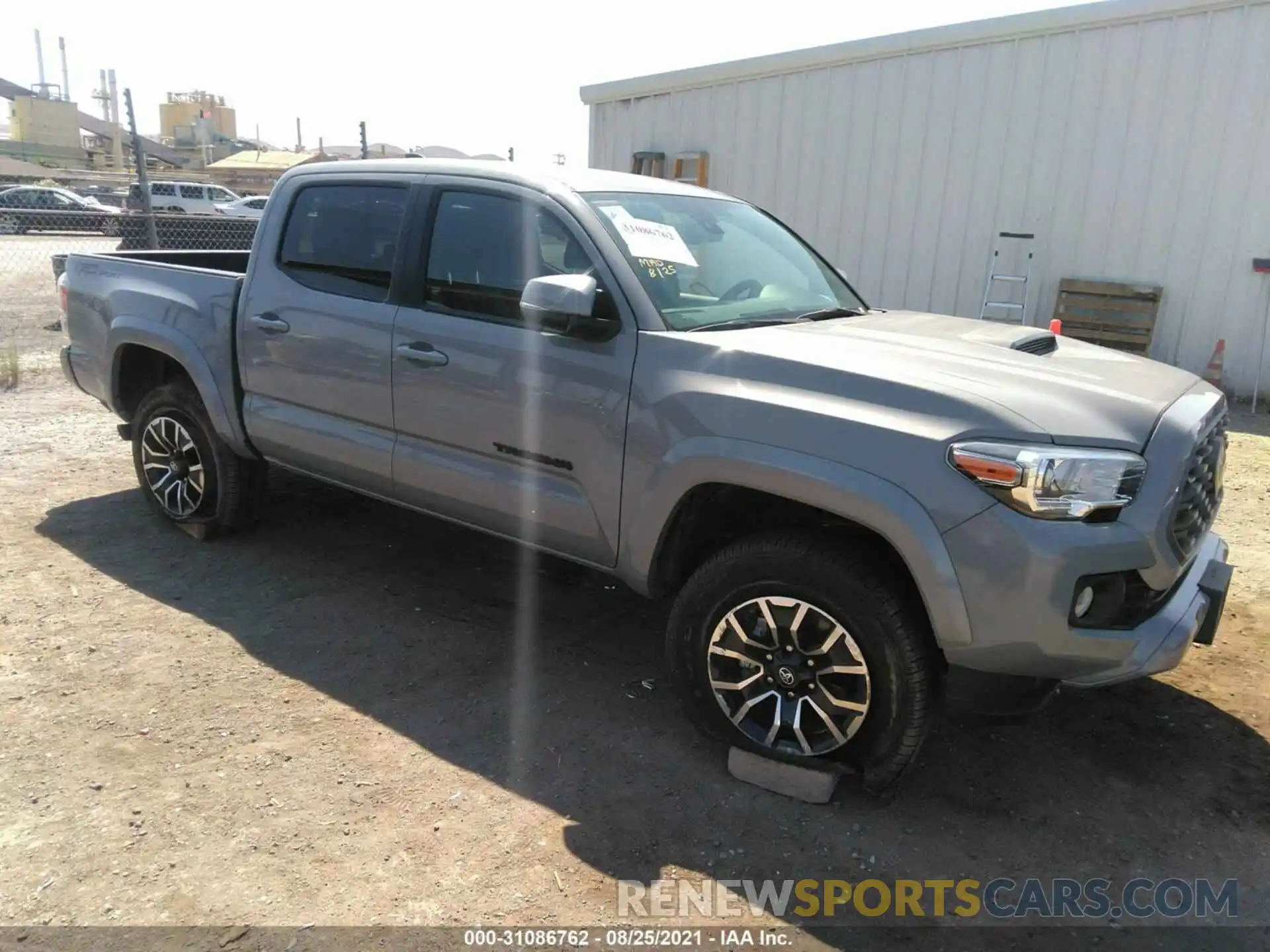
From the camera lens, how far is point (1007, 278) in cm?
977

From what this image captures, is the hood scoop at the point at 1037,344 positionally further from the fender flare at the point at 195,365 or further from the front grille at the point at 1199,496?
the fender flare at the point at 195,365

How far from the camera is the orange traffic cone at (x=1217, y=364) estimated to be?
902 cm

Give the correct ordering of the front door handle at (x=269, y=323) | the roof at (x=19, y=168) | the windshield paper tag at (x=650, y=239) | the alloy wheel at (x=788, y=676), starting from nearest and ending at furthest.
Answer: the alloy wheel at (x=788, y=676), the windshield paper tag at (x=650, y=239), the front door handle at (x=269, y=323), the roof at (x=19, y=168)

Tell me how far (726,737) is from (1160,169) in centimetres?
856

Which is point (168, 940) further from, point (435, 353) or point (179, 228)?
point (179, 228)

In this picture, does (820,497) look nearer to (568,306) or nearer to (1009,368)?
(1009,368)

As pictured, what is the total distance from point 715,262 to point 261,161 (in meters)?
55.6

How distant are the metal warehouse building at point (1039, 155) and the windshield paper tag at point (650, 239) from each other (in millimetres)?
7596

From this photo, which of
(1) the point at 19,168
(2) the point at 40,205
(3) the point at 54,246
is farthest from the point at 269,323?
(1) the point at 19,168

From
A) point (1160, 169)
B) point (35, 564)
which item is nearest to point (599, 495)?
point (35, 564)

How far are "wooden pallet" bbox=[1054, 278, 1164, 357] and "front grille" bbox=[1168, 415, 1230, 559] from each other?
274 inches

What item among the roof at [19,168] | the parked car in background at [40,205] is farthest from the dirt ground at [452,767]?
the roof at [19,168]

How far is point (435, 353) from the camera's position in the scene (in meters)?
3.67

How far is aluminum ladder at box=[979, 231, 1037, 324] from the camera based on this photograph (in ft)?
32.1
